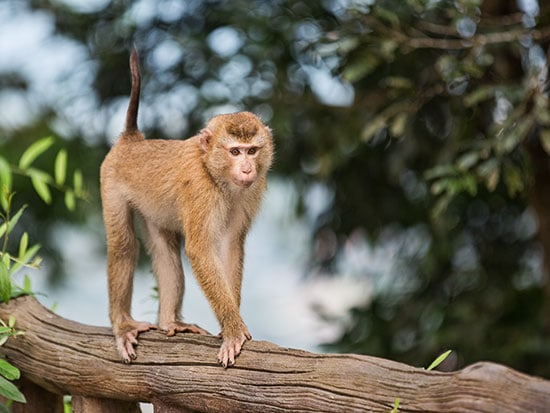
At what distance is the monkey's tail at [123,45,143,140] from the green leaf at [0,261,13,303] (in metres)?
0.90

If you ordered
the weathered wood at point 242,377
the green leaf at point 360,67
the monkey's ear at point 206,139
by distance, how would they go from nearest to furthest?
the weathered wood at point 242,377, the monkey's ear at point 206,139, the green leaf at point 360,67

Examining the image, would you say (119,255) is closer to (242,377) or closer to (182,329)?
(182,329)

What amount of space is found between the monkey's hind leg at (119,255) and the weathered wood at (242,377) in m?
0.21

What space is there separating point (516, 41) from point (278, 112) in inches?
69.4

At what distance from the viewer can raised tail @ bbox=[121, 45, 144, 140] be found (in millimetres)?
3918

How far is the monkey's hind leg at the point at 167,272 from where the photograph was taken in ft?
12.8

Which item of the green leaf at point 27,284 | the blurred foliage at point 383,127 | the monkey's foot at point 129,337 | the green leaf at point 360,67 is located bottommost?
the blurred foliage at point 383,127

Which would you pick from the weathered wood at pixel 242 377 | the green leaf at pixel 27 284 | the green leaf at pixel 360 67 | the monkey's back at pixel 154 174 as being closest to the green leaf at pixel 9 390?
the weathered wood at pixel 242 377

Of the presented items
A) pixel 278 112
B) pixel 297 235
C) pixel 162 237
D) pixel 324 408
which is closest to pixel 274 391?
pixel 324 408

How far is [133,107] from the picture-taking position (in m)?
4.06

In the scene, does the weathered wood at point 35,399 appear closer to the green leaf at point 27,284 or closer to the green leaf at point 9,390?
the green leaf at point 27,284

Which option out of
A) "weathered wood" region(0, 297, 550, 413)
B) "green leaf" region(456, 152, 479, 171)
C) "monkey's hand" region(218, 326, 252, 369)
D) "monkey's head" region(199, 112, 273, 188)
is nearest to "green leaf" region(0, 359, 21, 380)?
"weathered wood" region(0, 297, 550, 413)

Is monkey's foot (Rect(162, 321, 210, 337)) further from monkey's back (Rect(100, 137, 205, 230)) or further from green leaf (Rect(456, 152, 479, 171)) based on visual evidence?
green leaf (Rect(456, 152, 479, 171))

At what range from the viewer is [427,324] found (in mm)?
6855
